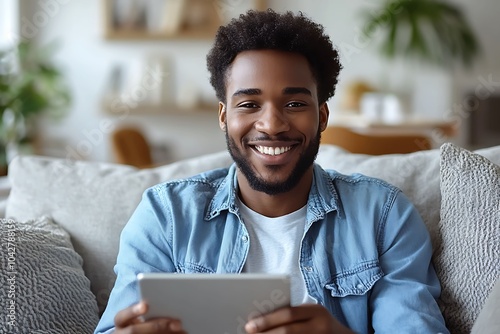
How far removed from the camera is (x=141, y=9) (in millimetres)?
5281

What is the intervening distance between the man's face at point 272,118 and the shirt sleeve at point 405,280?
216mm

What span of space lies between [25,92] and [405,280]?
3.57 m

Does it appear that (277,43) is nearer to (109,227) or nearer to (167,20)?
(109,227)

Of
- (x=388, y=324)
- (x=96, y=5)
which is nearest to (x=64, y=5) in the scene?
(x=96, y=5)

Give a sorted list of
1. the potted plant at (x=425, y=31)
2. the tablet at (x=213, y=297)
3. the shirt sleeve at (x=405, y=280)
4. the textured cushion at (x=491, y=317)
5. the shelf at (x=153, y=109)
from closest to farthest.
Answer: the tablet at (x=213, y=297) → the textured cushion at (x=491, y=317) → the shirt sleeve at (x=405, y=280) → the shelf at (x=153, y=109) → the potted plant at (x=425, y=31)

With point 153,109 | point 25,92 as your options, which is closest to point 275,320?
point 25,92

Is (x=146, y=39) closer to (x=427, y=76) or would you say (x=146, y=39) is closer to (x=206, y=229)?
(x=427, y=76)

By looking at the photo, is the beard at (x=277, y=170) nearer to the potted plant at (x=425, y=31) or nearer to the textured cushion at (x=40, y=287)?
the textured cushion at (x=40, y=287)

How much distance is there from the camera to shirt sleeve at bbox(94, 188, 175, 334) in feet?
4.80

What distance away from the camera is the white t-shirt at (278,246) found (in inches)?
60.3

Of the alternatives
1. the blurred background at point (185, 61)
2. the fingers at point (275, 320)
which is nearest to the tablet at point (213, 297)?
the fingers at point (275, 320)

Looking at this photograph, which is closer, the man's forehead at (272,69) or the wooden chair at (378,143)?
the man's forehead at (272,69)

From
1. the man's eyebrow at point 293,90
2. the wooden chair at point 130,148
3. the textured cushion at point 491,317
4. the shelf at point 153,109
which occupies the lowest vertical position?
the textured cushion at point 491,317

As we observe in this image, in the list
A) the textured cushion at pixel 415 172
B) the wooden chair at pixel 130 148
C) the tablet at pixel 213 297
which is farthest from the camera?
the wooden chair at pixel 130 148
